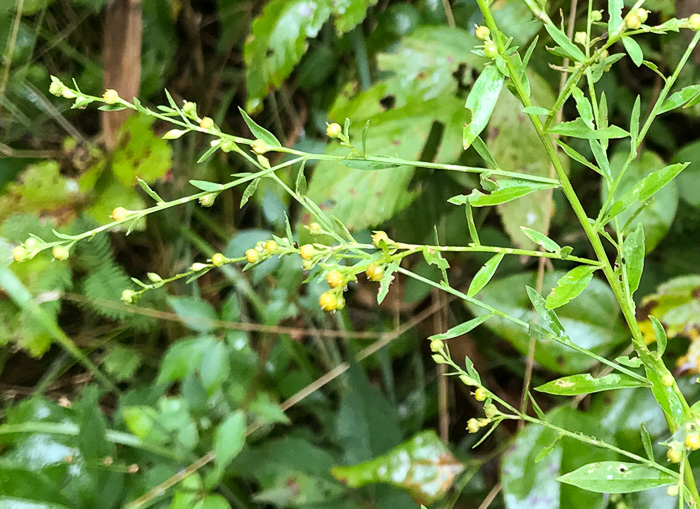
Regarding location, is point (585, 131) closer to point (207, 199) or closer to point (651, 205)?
point (207, 199)

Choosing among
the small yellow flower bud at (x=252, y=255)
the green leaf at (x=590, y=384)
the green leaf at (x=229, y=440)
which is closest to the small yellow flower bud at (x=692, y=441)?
the green leaf at (x=590, y=384)

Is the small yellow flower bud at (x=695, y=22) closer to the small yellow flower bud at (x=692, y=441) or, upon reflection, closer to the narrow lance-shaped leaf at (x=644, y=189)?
the narrow lance-shaped leaf at (x=644, y=189)

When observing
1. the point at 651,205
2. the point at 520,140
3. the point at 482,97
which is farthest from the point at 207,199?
the point at 651,205

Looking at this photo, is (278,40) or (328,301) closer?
(328,301)

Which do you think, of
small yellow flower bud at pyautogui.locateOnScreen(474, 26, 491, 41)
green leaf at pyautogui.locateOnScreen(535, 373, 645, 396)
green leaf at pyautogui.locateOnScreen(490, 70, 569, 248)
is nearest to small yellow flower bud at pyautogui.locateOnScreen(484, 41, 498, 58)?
small yellow flower bud at pyautogui.locateOnScreen(474, 26, 491, 41)

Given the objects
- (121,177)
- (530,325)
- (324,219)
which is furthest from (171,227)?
(530,325)

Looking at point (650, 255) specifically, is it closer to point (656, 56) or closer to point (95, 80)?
point (656, 56)
